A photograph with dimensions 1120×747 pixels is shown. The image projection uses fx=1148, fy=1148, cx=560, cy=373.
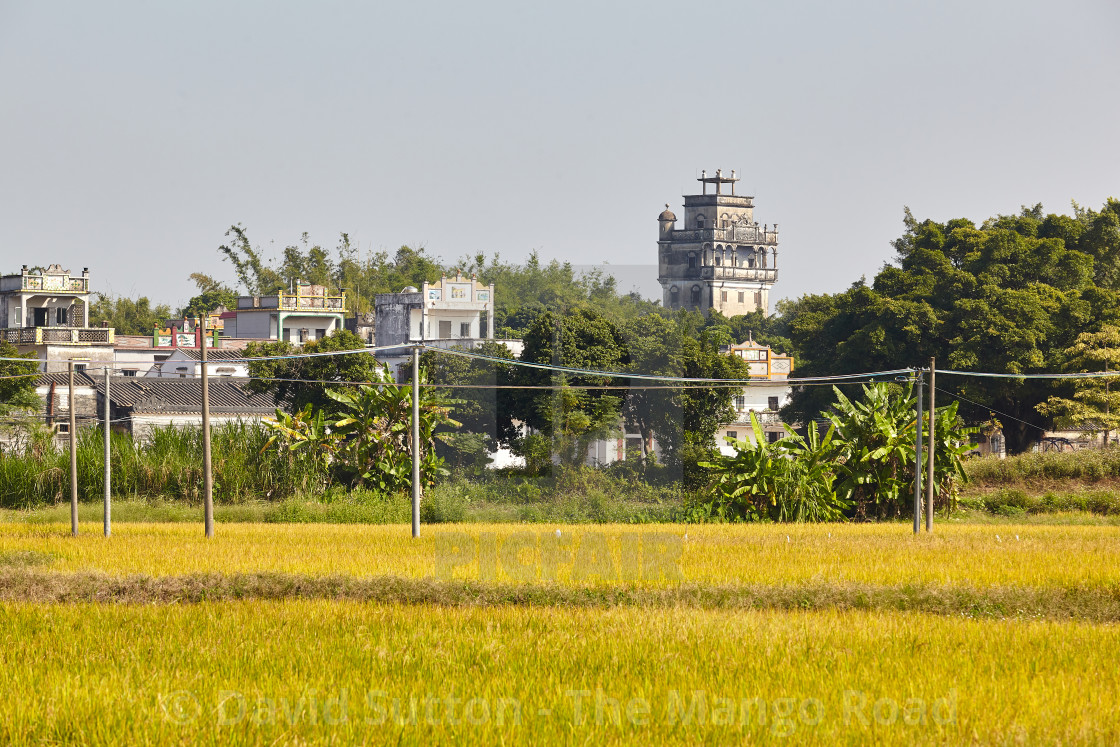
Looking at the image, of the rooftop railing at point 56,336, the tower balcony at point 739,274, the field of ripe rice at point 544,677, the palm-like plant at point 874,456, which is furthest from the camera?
the tower balcony at point 739,274

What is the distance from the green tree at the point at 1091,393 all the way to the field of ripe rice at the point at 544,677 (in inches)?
1168

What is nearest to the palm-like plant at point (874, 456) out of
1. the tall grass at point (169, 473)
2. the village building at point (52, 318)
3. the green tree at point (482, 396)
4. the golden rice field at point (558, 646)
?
the golden rice field at point (558, 646)

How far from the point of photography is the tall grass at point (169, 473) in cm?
2773

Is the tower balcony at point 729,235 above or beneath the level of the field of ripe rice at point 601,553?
above

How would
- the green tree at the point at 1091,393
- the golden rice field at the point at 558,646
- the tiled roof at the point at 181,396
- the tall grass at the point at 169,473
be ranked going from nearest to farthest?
the golden rice field at the point at 558,646, the tall grass at the point at 169,473, the green tree at the point at 1091,393, the tiled roof at the point at 181,396

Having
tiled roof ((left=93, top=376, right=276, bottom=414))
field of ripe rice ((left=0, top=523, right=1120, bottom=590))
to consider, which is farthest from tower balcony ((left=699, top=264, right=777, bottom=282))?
field of ripe rice ((left=0, top=523, right=1120, bottom=590))

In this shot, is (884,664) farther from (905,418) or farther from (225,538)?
(905,418)

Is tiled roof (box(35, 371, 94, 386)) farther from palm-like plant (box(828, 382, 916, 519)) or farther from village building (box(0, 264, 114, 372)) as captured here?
palm-like plant (box(828, 382, 916, 519))

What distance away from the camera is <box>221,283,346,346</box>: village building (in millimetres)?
63938

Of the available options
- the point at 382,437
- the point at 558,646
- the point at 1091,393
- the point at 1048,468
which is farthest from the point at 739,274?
the point at 558,646

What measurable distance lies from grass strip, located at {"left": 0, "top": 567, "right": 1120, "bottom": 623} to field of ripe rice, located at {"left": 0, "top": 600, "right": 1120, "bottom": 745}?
65cm

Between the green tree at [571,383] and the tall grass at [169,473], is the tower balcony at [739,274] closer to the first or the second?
the green tree at [571,383]

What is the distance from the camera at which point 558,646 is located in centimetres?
1010

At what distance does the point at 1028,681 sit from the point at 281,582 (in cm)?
823
